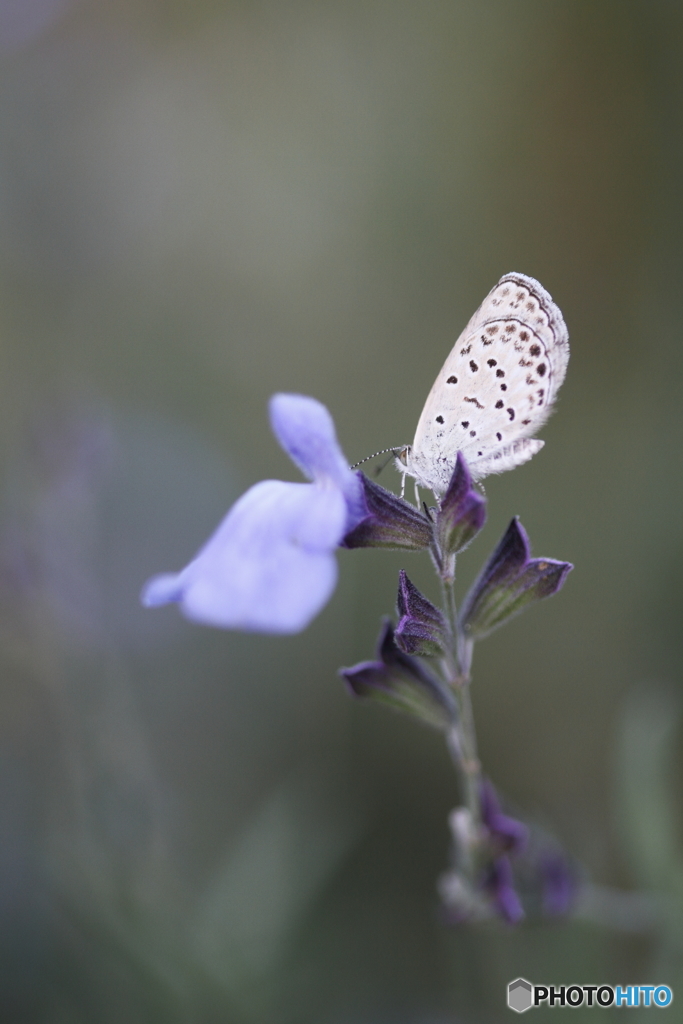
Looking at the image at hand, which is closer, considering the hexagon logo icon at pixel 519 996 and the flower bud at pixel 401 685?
the flower bud at pixel 401 685

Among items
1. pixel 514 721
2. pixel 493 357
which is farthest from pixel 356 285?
pixel 493 357

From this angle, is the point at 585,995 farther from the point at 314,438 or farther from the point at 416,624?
the point at 314,438

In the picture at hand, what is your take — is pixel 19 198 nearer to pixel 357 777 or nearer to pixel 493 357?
pixel 357 777

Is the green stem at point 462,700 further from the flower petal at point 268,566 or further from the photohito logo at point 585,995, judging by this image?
→ the photohito logo at point 585,995

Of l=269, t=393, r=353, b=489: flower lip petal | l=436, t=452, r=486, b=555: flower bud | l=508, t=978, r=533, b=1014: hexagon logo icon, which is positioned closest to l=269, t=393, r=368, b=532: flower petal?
l=269, t=393, r=353, b=489: flower lip petal

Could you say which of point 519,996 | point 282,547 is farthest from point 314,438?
point 519,996

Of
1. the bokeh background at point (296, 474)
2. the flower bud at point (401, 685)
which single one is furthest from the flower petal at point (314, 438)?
the bokeh background at point (296, 474)

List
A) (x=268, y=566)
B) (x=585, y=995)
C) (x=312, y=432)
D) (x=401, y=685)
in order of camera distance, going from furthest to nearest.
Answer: (x=585, y=995) → (x=401, y=685) → (x=312, y=432) → (x=268, y=566)
